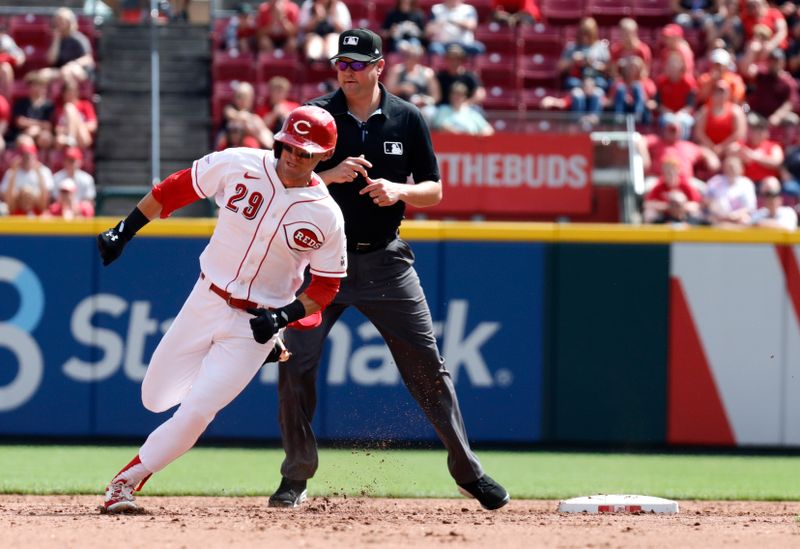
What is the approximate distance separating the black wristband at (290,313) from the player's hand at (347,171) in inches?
25.2

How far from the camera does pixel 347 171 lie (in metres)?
6.13

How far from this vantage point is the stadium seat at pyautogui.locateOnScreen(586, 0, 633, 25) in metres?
15.4

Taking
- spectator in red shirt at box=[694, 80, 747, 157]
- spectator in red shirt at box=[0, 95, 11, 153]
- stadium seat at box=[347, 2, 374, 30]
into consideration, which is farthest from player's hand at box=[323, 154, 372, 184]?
stadium seat at box=[347, 2, 374, 30]

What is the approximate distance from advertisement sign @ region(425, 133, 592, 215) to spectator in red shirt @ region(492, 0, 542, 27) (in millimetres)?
3793

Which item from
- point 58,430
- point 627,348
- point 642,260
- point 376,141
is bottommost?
point 58,430

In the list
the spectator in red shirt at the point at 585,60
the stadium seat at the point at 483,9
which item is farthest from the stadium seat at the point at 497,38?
the spectator in red shirt at the point at 585,60

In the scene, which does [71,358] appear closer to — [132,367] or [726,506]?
[132,367]

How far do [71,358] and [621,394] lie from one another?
154 inches

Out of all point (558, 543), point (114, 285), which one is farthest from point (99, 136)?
point (558, 543)

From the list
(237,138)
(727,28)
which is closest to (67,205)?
(237,138)

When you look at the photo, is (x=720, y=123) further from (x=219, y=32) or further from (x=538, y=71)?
(x=219, y=32)

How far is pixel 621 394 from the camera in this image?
9.77 m

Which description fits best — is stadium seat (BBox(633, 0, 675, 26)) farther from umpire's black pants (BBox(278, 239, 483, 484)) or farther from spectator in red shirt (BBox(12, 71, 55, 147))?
umpire's black pants (BBox(278, 239, 483, 484))

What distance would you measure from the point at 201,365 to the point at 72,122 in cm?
746
